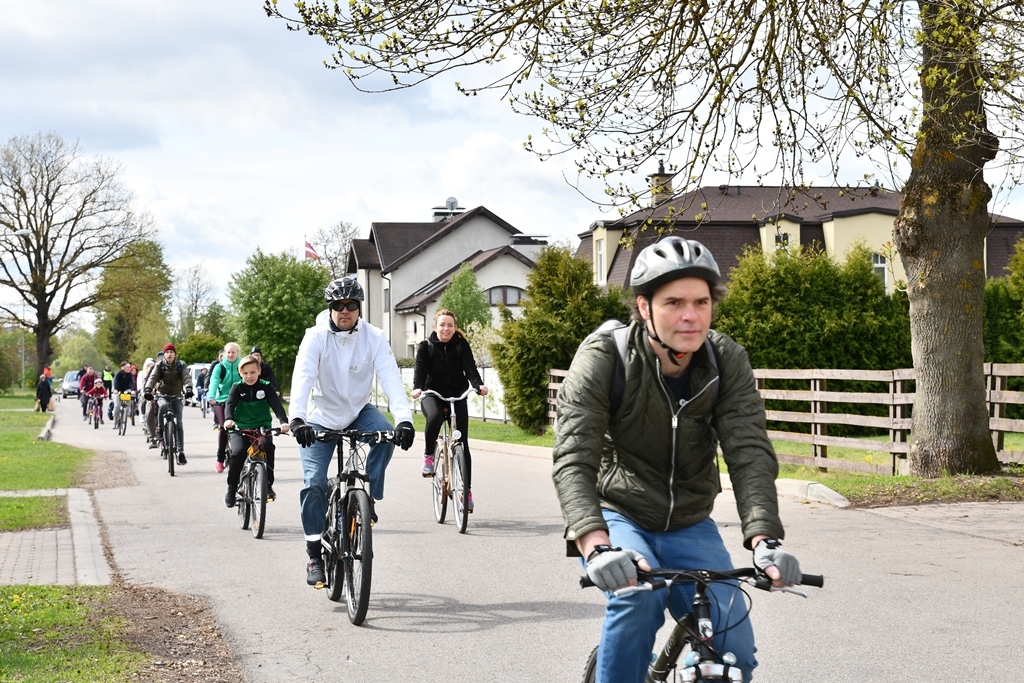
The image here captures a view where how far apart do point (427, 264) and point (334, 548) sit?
63.6m

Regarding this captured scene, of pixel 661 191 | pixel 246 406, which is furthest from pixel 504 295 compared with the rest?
pixel 246 406

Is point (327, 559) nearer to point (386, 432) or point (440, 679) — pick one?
point (386, 432)

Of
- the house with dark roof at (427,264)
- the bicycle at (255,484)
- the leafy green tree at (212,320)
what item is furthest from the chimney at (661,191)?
the leafy green tree at (212,320)

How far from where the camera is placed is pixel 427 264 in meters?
70.8

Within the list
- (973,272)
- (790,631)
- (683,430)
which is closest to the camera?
(683,430)

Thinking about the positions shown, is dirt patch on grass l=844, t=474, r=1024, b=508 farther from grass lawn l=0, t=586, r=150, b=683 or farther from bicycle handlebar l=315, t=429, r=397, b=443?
grass lawn l=0, t=586, r=150, b=683

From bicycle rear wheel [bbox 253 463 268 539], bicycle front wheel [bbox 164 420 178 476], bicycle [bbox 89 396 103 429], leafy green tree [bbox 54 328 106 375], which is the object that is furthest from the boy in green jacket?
leafy green tree [bbox 54 328 106 375]

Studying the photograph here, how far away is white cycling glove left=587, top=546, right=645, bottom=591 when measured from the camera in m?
3.06

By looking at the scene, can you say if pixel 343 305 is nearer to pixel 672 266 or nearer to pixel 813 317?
pixel 672 266

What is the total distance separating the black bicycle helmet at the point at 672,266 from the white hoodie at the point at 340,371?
4280mm

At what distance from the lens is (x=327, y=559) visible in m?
7.72

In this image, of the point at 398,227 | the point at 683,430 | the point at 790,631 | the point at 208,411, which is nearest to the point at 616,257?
the point at 208,411

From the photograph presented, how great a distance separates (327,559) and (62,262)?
6143cm

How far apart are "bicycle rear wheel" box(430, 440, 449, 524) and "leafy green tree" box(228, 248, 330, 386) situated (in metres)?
61.6
